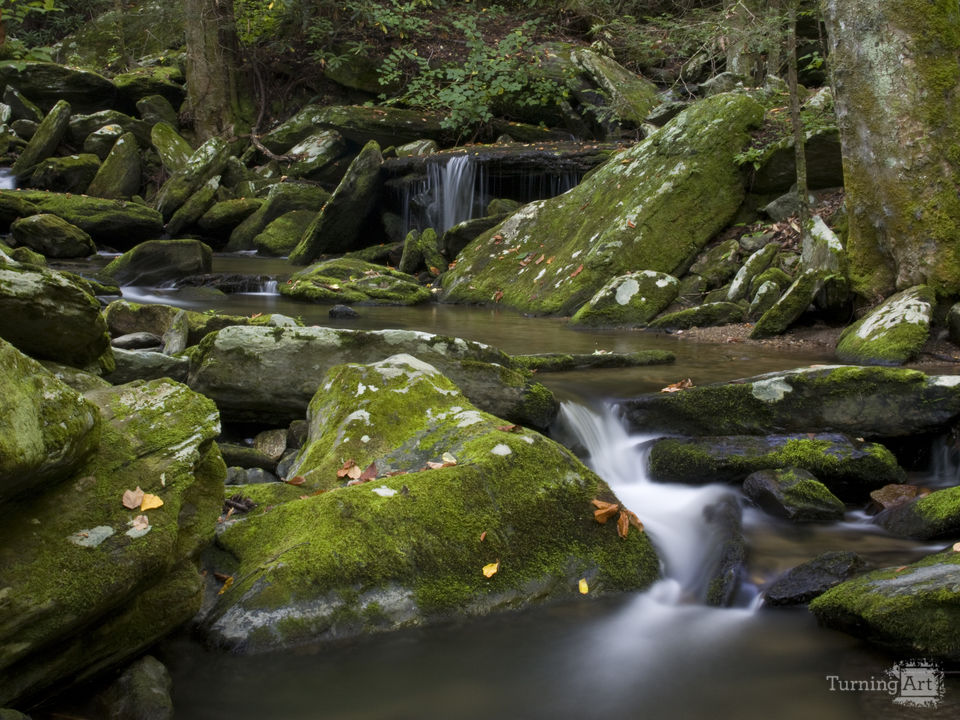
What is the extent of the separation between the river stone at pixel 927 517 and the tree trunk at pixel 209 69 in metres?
22.6

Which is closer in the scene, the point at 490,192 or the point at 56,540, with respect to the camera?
the point at 56,540

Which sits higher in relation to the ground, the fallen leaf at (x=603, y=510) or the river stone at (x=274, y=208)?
the river stone at (x=274, y=208)

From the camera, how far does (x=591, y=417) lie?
5.64 metres

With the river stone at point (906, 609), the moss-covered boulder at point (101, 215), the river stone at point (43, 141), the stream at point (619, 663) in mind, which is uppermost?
the river stone at point (43, 141)

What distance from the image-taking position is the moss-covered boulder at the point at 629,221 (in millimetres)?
10648

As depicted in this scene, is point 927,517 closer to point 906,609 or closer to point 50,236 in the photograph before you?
point 906,609

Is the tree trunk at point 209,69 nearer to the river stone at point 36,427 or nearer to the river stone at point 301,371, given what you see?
the river stone at point 301,371

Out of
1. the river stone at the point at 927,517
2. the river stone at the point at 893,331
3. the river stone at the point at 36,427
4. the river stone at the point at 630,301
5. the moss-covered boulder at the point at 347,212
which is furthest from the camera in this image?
the moss-covered boulder at the point at 347,212

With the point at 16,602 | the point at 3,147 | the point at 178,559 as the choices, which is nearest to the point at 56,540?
the point at 16,602

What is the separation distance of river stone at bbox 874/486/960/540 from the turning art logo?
126 centimetres

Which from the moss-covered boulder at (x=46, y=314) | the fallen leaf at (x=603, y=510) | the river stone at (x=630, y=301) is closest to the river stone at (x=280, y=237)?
the river stone at (x=630, y=301)

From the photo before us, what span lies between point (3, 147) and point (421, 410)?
23379 millimetres

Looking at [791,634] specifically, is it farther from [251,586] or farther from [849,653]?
[251,586]

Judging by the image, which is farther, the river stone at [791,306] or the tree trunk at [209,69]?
the tree trunk at [209,69]
